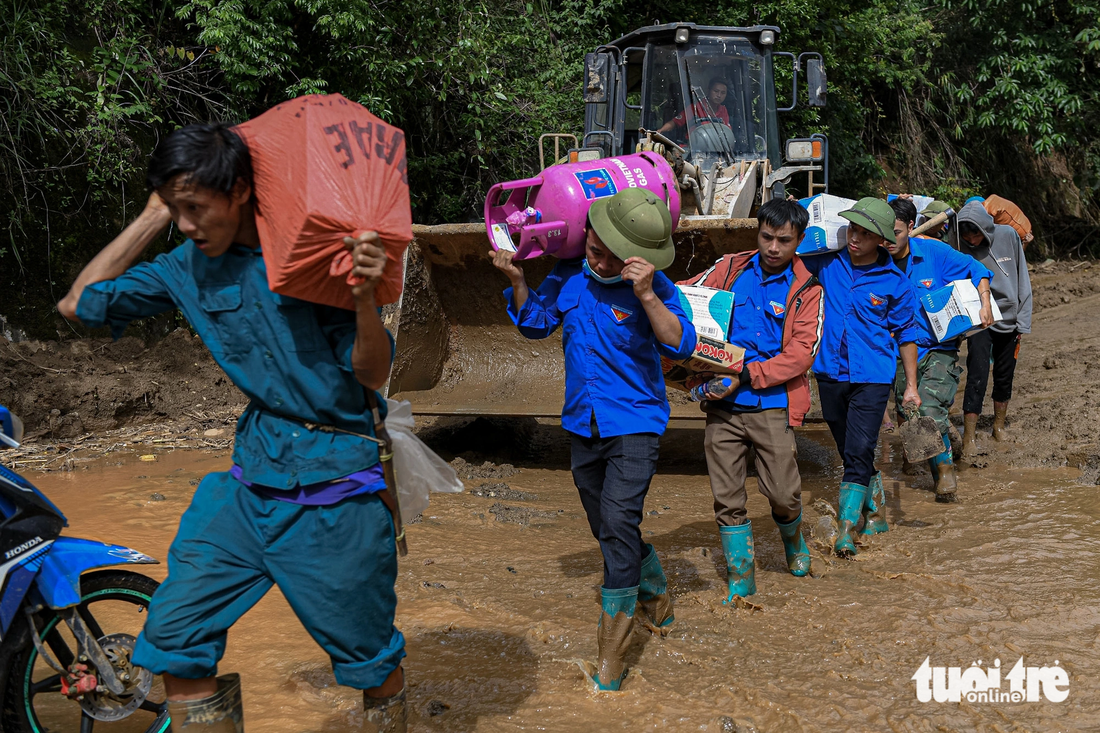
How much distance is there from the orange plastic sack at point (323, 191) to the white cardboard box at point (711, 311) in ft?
6.39

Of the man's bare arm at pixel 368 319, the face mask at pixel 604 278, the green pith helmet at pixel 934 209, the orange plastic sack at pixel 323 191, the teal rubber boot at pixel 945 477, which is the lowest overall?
the teal rubber boot at pixel 945 477

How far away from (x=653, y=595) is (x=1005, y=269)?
15.5 feet

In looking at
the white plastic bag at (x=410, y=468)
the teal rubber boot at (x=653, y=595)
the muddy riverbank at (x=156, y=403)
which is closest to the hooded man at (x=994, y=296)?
the muddy riverbank at (x=156, y=403)

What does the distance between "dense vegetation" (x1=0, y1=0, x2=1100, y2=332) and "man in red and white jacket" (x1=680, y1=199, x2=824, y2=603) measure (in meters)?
5.44

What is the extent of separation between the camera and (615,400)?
11.2 ft

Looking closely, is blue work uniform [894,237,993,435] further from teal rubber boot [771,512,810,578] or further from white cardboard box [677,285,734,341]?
white cardboard box [677,285,734,341]

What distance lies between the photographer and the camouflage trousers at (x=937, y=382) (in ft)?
19.6

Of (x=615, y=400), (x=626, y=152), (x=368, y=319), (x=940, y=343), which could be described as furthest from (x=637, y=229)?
(x=626, y=152)

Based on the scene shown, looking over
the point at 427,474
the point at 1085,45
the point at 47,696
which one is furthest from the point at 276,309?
the point at 1085,45

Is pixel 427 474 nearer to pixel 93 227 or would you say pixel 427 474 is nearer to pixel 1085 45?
pixel 93 227

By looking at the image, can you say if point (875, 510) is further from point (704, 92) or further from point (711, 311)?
point (704, 92)

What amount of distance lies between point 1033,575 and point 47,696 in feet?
13.9

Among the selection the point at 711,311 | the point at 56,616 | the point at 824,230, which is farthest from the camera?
the point at 824,230

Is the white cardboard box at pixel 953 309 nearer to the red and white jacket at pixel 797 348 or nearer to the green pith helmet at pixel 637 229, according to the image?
the red and white jacket at pixel 797 348
